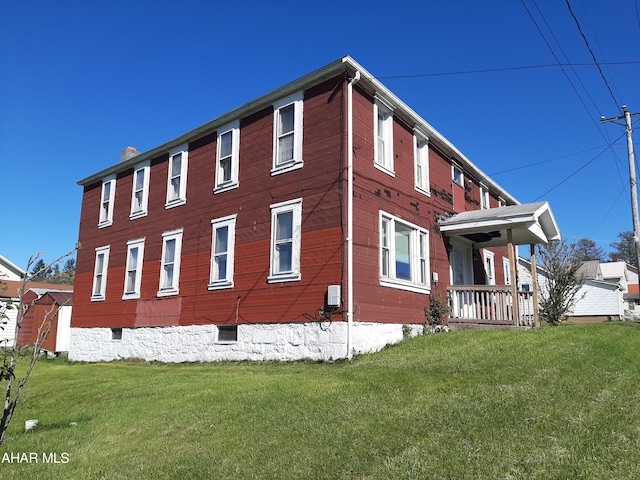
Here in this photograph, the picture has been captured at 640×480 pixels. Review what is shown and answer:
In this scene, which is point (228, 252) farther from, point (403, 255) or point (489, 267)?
point (489, 267)

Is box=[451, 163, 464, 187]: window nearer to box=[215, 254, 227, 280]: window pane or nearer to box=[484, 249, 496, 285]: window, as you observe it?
box=[484, 249, 496, 285]: window

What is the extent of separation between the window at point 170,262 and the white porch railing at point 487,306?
8.22 meters

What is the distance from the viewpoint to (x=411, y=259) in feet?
44.3

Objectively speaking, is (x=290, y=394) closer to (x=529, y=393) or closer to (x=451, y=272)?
(x=529, y=393)

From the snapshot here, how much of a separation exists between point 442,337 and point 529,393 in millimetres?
5156

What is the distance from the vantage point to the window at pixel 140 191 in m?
17.5

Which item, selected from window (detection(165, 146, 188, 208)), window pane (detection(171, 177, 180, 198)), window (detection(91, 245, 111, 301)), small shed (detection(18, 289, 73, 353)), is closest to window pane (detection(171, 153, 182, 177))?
window (detection(165, 146, 188, 208))

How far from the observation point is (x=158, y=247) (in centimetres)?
1641

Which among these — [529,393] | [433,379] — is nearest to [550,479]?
[529,393]

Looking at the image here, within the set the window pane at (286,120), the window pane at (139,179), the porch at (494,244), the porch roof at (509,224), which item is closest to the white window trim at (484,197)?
the porch at (494,244)

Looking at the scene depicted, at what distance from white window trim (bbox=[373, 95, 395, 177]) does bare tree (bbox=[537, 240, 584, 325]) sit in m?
6.75

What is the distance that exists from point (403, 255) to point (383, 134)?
3.27 metres

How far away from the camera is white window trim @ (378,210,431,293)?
12.4 metres

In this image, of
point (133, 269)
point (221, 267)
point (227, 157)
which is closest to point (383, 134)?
point (227, 157)
